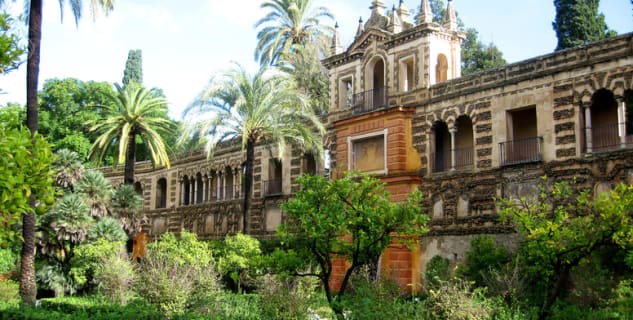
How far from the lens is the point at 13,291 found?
2608 cm

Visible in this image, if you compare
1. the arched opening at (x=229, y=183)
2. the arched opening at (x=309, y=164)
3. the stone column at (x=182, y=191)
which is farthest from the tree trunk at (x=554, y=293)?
the stone column at (x=182, y=191)

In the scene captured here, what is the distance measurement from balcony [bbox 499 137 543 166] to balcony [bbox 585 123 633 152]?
1.93 metres

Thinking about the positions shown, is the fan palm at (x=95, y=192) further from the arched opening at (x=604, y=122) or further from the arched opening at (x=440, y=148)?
the arched opening at (x=604, y=122)

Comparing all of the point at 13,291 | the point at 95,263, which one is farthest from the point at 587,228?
the point at 13,291

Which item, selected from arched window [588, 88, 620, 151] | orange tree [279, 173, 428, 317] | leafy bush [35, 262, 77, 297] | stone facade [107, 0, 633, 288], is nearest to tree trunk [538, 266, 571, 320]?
orange tree [279, 173, 428, 317]

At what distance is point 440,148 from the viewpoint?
27.9 meters

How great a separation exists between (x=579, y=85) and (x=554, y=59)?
1268mm

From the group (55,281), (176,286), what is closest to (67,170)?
(55,281)

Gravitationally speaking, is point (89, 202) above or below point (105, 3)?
below

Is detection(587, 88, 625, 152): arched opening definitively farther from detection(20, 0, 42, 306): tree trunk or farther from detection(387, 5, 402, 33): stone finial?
detection(20, 0, 42, 306): tree trunk

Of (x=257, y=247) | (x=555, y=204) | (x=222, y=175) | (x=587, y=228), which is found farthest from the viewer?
(x=222, y=175)

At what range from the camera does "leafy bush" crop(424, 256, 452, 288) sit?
23664 mm

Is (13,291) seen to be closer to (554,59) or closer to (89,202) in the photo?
(89,202)

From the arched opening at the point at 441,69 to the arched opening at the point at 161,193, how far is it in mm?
22817
